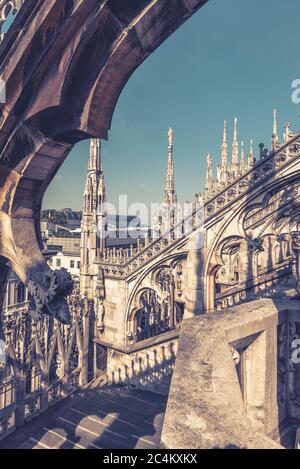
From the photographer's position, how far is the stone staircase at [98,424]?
9680 mm

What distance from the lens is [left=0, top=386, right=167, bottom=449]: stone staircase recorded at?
31.8ft

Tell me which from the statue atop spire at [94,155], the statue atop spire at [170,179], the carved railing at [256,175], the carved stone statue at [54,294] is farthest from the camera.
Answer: the statue atop spire at [170,179]

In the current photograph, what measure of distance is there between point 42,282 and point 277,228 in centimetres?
1812

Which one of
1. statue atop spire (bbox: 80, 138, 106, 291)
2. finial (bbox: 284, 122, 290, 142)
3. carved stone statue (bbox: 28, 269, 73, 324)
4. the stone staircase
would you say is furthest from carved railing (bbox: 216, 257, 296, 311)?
carved stone statue (bbox: 28, 269, 73, 324)

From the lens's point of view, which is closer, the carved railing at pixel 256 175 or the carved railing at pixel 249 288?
the carved railing at pixel 256 175

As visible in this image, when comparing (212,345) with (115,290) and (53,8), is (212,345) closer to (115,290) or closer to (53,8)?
(53,8)

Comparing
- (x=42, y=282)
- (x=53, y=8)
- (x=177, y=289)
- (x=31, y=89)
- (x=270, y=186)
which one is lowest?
(x=177, y=289)

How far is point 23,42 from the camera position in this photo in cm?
218

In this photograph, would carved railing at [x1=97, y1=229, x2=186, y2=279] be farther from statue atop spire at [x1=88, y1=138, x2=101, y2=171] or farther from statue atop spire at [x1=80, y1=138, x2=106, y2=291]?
statue atop spire at [x1=88, y1=138, x2=101, y2=171]

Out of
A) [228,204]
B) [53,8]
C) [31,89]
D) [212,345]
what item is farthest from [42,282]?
[228,204]

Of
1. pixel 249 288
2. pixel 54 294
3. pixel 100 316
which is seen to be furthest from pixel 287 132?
pixel 54 294

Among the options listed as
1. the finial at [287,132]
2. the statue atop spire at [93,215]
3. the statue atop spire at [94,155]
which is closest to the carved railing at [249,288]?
the finial at [287,132]

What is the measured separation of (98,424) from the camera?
10.8 metres

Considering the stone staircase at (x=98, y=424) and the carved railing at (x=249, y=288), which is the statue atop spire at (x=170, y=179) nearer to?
the carved railing at (x=249, y=288)
